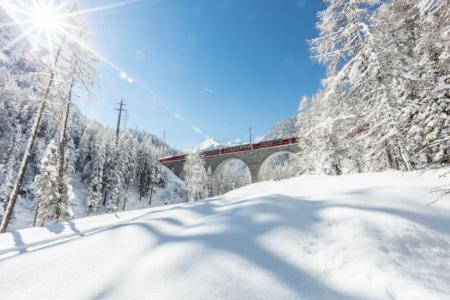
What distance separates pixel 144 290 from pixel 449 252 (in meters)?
3.07

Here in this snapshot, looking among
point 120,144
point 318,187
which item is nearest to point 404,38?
point 318,187

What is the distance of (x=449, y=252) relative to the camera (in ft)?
8.38

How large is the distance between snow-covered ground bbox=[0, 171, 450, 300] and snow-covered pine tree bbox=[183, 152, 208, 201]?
3639 cm

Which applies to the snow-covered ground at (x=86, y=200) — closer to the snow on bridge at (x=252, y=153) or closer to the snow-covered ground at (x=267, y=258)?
the snow on bridge at (x=252, y=153)

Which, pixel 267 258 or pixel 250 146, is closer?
pixel 267 258

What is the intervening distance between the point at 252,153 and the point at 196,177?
10388 millimetres

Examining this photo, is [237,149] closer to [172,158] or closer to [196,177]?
[196,177]

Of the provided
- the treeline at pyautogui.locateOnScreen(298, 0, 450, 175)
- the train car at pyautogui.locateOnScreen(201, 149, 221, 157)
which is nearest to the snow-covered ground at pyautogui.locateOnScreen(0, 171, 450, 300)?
the treeline at pyautogui.locateOnScreen(298, 0, 450, 175)

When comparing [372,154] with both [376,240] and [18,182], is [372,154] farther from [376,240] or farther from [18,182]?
[18,182]

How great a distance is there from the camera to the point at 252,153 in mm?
35844

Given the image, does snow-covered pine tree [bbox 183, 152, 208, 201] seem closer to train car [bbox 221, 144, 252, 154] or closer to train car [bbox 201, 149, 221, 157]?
train car [bbox 201, 149, 221, 157]

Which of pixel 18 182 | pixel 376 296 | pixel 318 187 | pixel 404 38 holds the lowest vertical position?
pixel 376 296

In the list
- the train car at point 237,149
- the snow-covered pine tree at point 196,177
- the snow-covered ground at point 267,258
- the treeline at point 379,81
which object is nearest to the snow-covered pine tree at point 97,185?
the snow-covered pine tree at point 196,177

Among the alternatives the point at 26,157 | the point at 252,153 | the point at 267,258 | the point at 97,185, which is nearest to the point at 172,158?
the point at 97,185
